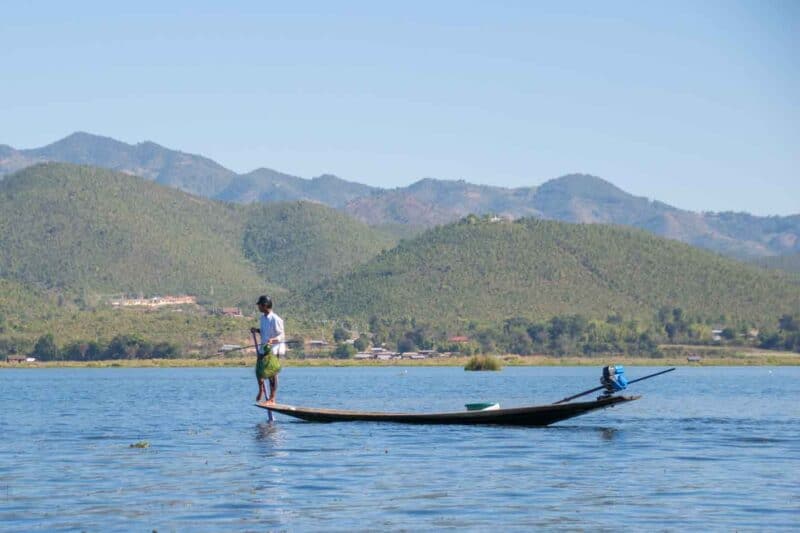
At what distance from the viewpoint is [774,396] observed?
68.3 metres

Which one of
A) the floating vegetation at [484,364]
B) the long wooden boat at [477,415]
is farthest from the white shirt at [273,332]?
the floating vegetation at [484,364]

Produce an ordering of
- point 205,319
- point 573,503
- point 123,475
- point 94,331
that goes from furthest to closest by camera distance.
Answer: point 205,319
point 94,331
point 123,475
point 573,503

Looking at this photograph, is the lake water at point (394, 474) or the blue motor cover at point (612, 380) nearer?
the lake water at point (394, 474)

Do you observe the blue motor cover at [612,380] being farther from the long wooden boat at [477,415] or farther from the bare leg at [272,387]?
the bare leg at [272,387]

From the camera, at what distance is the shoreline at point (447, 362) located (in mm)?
155875

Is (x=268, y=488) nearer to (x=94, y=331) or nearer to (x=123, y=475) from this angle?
(x=123, y=475)

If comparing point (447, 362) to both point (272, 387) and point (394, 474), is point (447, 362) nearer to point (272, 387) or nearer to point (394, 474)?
point (272, 387)

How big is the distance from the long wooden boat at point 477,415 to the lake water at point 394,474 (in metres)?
0.33

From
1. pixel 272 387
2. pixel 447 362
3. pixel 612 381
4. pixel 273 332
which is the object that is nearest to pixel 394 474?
pixel 273 332

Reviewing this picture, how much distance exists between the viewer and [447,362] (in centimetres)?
16900

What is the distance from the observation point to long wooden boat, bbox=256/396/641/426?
37.4m

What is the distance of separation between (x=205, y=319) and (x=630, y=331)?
58.5 meters

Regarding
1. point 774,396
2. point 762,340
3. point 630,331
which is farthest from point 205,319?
point 774,396

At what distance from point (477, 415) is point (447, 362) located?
13164 centimetres
